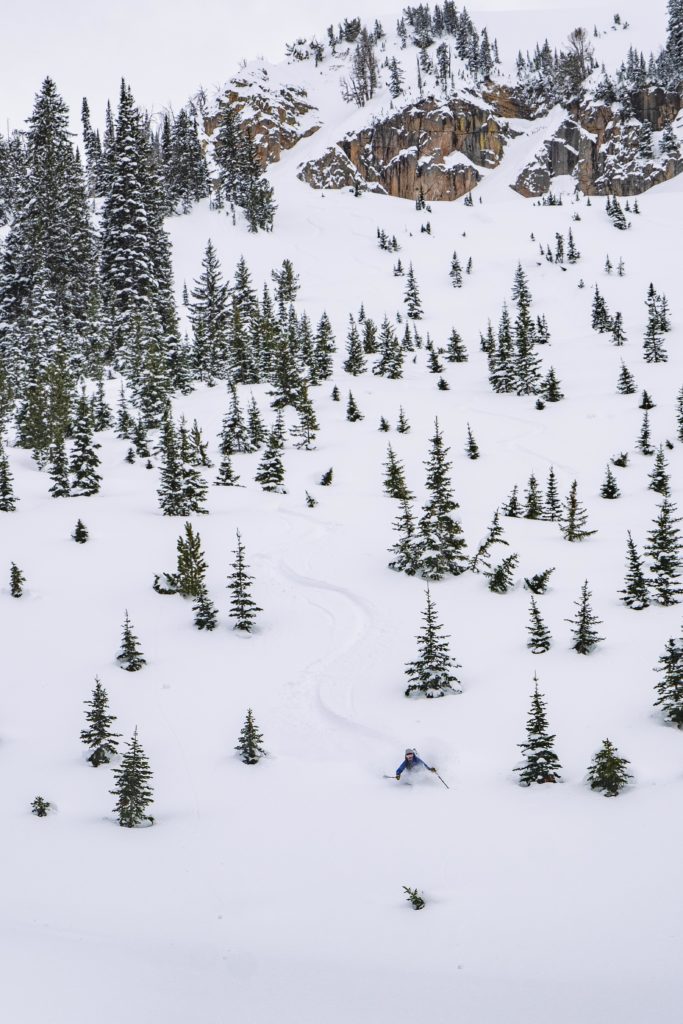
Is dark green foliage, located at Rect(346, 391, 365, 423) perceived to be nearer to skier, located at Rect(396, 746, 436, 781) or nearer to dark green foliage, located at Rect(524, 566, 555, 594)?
dark green foliage, located at Rect(524, 566, 555, 594)

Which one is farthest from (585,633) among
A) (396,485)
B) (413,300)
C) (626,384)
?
(413,300)

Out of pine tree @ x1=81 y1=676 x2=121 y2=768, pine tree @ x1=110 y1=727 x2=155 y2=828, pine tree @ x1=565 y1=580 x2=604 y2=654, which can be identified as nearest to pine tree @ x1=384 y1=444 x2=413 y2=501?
pine tree @ x1=565 y1=580 x2=604 y2=654

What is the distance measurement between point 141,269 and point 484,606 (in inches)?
1497

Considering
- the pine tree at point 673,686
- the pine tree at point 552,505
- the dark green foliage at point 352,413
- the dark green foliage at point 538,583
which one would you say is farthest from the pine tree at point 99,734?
the dark green foliage at point 352,413

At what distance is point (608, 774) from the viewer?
6902 mm

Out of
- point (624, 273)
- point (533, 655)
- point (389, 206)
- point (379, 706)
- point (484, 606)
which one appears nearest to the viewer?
point (379, 706)

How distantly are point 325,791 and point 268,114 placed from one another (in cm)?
12564

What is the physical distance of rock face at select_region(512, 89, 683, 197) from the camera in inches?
3519

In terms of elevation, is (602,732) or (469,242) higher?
(469,242)

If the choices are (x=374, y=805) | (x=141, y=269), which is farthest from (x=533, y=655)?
(x=141, y=269)

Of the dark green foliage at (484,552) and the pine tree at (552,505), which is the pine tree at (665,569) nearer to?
the dark green foliage at (484,552)

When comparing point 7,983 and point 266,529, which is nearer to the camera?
point 7,983

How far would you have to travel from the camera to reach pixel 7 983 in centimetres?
462

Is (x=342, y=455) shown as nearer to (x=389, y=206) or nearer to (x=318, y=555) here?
(x=318, y=555)
